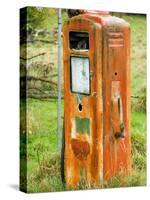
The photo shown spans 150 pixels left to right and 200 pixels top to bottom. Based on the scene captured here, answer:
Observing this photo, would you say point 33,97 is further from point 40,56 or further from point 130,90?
point 130,90

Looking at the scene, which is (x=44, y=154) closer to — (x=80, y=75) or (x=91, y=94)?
(x=91, y=94)

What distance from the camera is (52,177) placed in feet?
35.5

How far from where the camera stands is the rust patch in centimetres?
1091

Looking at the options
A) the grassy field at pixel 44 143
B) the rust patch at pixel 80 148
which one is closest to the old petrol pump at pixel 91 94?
the rust patch at pixel 80 148

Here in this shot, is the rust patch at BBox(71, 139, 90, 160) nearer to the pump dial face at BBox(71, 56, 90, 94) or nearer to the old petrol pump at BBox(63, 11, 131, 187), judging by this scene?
the old petrol pump at BBox(63, 11, 131, 187)

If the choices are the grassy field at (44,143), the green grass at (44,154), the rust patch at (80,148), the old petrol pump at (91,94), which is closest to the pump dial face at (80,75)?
the old petrol pump at (91,94)

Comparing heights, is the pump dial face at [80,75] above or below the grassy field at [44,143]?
above

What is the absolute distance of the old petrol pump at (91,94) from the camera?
10.8 metres

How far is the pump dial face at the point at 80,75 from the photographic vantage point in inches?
427

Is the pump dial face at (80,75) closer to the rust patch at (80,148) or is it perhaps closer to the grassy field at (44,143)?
the grassy field at (44,143)

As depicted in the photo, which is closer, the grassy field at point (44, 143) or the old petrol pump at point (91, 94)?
the grassy field at point (44, 143)

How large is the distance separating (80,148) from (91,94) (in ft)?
2.22

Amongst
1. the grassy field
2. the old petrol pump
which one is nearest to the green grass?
the grassy field

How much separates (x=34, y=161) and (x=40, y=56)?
1.26 meters
